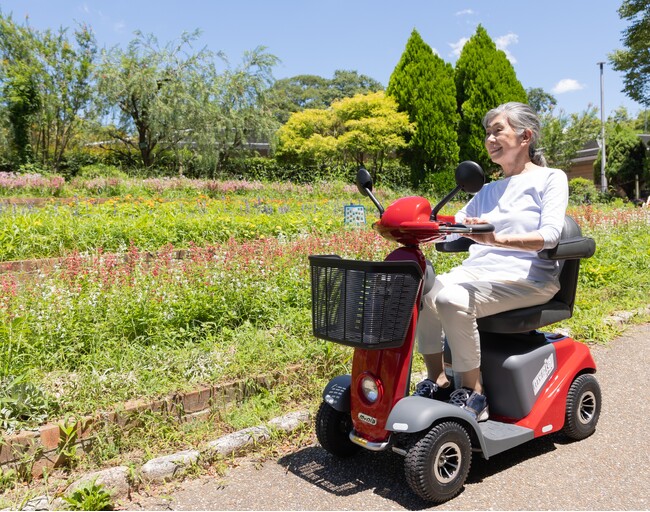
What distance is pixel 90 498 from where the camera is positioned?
2.41m

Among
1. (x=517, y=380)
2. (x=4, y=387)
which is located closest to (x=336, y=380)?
(x=517, y=380)

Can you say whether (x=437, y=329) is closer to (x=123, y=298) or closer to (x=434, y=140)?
(x=123, y=298)

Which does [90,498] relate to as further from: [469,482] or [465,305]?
[465,305]

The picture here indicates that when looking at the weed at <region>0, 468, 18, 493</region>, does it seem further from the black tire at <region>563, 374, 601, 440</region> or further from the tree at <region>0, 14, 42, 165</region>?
the tree at <region>0, 14, 42, 165</region>

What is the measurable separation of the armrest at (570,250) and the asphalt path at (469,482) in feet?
3.22

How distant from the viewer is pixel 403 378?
2.49 m

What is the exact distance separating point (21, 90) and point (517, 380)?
18.3 m

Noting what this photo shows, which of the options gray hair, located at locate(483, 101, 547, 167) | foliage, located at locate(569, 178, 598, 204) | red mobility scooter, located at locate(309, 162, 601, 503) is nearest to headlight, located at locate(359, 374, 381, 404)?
red mobility scooter, located at locate(309, 162, 601, 503)

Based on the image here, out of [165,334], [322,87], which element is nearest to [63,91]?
[165,334]

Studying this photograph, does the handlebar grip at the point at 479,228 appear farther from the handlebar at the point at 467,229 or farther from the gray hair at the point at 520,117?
the gray hair at the point at 520,117

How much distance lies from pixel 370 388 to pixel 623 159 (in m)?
29.7

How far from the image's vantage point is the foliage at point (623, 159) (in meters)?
28.1

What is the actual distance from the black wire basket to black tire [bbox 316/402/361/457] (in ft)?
1.66

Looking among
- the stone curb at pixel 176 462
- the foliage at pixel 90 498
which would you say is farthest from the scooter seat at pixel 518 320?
the foliage at pixel 90 498
